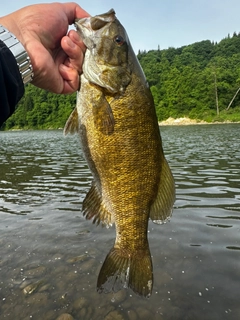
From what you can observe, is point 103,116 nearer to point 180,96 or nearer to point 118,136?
point 118,136

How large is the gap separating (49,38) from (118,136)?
139 cm

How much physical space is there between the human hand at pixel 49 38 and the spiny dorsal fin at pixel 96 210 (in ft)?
3.59

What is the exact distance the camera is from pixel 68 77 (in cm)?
333

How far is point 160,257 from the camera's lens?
6137 millimetres

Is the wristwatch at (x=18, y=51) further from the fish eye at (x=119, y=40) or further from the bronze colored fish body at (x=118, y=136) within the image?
the fish eye at (x=119, y=40)

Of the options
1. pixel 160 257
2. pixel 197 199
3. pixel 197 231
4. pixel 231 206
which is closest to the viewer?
pixel 160 257

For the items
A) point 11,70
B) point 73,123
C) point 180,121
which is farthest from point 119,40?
point 180,121

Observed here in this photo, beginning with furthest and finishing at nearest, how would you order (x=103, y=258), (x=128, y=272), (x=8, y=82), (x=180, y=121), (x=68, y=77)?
(x=180, y=121) → (x=103, y=258) → (x=68, y=77) → (x=128, y=272) → (x=8, y=82)

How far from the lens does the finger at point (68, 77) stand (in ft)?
10.6

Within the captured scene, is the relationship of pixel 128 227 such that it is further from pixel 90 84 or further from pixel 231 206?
pixel 231 206

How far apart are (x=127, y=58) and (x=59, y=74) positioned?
0.85 meters

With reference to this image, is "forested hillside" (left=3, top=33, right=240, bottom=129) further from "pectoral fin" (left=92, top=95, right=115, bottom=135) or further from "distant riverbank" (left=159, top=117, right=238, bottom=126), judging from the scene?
"pectoral fin" (left=92, top=95, right=115, bottom=135)

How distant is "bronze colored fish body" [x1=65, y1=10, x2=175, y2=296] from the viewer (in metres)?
2.71

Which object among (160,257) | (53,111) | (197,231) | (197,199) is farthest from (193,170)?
(53,111)
